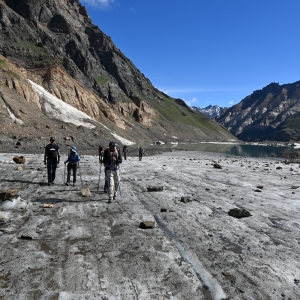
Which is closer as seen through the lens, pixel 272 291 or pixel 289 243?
pixel 272 291

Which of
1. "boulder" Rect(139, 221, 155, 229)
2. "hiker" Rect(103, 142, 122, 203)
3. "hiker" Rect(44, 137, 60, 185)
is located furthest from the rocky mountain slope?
"boulder" Rect(139, 221, 155, 229)

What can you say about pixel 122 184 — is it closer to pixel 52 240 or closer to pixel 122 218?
pixel 122 218

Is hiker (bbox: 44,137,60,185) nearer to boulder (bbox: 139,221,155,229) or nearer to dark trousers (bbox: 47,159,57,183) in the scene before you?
dark trousers (bbox: 47,159,57,183)

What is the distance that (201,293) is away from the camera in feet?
16.9

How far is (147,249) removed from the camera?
6824 mm

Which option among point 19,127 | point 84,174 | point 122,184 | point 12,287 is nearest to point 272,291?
point 12,287

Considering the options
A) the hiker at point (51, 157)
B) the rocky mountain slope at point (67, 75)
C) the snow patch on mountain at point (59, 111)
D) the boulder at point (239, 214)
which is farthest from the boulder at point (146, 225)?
the snow patch on mountain at point (59, 111)

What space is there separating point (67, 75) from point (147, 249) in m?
100

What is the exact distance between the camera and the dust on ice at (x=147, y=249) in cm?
518

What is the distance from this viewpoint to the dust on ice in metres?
5.18

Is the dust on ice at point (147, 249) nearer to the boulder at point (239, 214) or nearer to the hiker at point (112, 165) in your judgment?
the boulder at point (239, 214)

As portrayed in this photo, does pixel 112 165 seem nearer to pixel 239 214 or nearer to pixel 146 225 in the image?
pixel 146 225

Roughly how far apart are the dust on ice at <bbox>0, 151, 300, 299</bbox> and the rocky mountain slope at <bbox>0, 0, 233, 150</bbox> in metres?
43.8

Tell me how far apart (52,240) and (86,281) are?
2.21 meters
